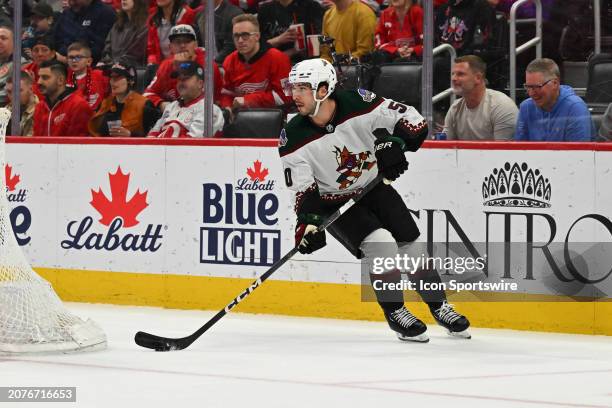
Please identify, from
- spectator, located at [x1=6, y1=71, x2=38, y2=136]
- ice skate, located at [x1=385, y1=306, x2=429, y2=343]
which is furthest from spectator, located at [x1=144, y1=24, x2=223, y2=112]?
ice skate, located at [x1=385, y1=306, x2=429, y2=343]

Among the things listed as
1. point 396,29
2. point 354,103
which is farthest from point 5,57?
point 354,103

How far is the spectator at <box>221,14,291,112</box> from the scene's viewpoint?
26.2 ft

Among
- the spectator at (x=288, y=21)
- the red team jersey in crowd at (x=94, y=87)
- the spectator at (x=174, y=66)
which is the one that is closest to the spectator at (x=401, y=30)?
the spectator at (x=288, y=21)

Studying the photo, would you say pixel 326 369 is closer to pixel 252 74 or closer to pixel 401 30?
pixel 401 30

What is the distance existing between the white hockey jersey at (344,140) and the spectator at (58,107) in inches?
92.9

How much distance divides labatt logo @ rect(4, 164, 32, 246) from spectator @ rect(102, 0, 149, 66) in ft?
2.99

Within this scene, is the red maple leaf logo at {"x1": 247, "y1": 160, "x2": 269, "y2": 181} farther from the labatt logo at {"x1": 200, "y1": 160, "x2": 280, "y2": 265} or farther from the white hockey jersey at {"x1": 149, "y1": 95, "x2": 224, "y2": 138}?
the white hockey jersey at {"x1": 149, "y1": 95, "x2": 224, "y2": 138}

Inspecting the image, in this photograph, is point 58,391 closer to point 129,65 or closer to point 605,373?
point 605,373

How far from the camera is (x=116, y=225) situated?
329 inches

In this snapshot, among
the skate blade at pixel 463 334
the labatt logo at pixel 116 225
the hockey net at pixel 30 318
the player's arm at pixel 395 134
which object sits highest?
the player's arm at pixel 395 134

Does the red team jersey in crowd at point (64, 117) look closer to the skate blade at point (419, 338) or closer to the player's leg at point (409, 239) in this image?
the player's leg at point (409, 239)

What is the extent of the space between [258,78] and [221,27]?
1.19ft

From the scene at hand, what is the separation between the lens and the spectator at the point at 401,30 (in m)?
7.43

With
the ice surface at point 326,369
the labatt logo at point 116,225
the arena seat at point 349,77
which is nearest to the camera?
the ice surface at point 326,369
